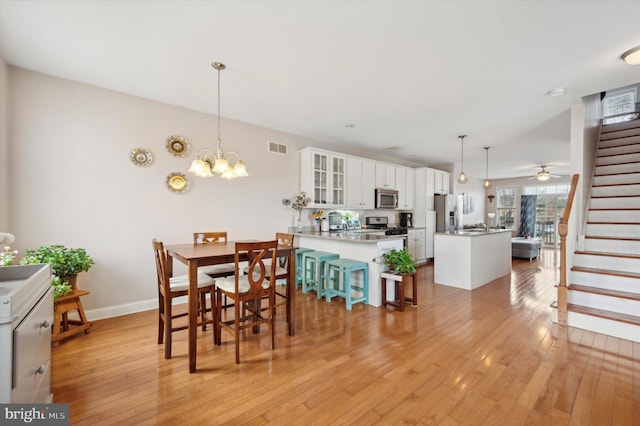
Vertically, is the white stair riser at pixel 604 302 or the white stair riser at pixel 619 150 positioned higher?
the white stair riser at pixel 619 150

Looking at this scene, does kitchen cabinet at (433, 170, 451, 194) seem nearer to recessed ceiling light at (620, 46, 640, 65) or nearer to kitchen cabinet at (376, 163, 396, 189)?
kitchen cabinet at (376, 163, 396, 189)

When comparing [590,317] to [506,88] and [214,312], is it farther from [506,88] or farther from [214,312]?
[214,312]

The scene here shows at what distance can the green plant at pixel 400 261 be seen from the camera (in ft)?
11.6

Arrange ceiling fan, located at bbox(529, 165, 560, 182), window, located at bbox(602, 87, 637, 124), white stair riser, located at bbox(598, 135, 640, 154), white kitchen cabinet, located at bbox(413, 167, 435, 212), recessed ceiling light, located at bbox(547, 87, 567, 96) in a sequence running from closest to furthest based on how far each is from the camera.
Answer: recessed ceiling light, located at bbox(547, 87, 567, 96), white stair riser, located at bbox(598, 135, 640, 154), window, located at bbox(602, 87, 637, 124), white kitchen cabinet, located at bbox(413, 167, 435, 212), ceiling fan, located at bbox(529, 165, 560, 182)

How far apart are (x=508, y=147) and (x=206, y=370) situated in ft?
22.4

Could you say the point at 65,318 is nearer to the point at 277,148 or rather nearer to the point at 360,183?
the point at 277,148

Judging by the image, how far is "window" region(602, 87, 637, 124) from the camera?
5.07m

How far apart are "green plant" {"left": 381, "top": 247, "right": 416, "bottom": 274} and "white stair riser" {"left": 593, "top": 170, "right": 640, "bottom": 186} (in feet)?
11.3

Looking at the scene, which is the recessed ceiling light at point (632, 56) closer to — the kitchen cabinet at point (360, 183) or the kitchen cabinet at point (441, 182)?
the kitchen cabinet at point (360, 183)

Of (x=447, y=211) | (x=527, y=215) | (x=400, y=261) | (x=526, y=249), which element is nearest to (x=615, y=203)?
(x=447, y=211)

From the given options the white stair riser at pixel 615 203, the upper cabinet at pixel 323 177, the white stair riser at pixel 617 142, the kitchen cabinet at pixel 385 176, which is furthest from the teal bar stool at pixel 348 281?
the white stair riser at pixel 617 142

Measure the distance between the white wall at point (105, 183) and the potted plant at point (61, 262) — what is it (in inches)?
16.8

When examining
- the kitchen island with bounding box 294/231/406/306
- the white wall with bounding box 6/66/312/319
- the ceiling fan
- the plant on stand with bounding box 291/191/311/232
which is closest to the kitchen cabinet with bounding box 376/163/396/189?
the plant on stand with bounding box 291/191/311/232

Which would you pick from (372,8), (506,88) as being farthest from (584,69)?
(372,8)
